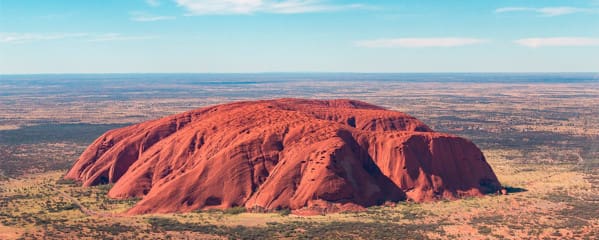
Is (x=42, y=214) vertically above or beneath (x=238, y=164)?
beneath

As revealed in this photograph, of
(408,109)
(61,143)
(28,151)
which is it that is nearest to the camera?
(28,151)

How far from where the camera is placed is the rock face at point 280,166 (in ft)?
175

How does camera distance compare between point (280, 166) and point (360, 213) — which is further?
point (280, 166)

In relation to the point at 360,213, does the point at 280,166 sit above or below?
above

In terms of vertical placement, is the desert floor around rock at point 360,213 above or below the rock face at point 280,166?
below

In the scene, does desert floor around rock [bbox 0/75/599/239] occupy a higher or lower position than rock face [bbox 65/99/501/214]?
lower

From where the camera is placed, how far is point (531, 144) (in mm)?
101375

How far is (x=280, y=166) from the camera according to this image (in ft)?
181

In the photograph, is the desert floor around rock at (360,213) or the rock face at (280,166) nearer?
the desert floor around rock at (360,213)

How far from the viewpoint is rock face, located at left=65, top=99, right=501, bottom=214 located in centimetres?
5347

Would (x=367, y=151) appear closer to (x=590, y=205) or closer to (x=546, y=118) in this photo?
(x=590, y=205)

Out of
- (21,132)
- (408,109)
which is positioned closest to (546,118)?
(408,109)

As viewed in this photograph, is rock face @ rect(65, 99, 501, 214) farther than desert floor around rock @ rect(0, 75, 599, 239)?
Yes

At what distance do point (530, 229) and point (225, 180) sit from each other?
1028 inches
